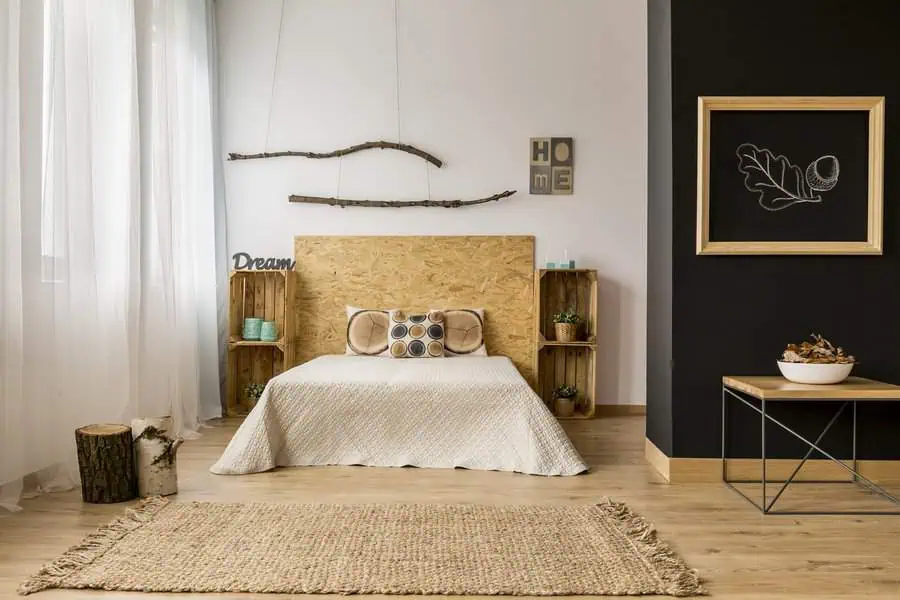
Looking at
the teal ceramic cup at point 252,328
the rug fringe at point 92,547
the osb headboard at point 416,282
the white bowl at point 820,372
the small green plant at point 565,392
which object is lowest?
the rug fringe at point 92,547

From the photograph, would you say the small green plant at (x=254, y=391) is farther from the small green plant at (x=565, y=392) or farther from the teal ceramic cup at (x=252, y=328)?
the small green plant at (x=565, y=392)

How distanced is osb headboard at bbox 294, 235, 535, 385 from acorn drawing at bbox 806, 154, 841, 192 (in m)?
2.25

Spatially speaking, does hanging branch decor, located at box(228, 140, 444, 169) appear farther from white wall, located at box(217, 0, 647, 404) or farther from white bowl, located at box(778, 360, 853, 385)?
white bowl, located at box(778, 360, 853, 385)

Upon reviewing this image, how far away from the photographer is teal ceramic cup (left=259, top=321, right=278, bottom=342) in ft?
17.2

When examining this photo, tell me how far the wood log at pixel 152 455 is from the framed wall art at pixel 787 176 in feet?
8.61

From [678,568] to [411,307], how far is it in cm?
338

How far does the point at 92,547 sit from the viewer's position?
256 centimetres

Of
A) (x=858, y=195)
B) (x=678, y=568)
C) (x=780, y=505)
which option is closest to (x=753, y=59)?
(x=858, y=195)

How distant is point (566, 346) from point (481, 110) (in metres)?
1.87

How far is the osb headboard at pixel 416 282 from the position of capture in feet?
17.9

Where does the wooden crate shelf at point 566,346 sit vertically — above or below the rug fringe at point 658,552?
above

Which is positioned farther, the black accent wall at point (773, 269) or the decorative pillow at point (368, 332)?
the decorative pillow at point (368, 332)

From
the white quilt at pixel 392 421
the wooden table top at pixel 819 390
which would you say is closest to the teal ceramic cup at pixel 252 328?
the white quilt at pixel 392 421

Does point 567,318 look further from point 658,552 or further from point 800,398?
point 658,552
